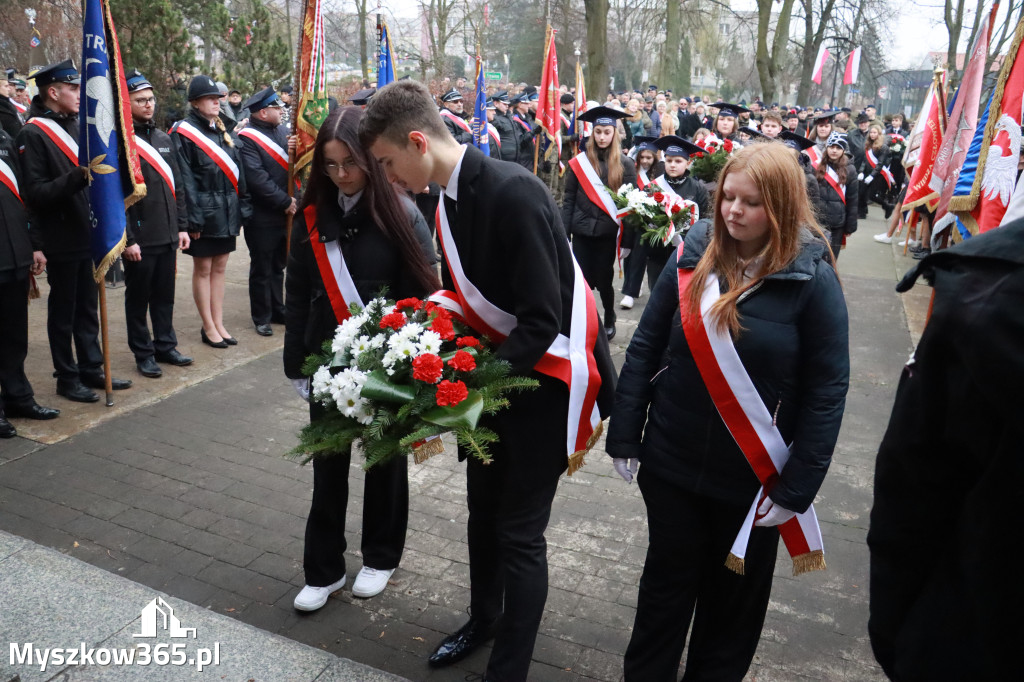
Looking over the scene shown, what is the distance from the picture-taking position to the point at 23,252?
210 inches

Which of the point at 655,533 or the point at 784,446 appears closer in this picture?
the point at 784,446

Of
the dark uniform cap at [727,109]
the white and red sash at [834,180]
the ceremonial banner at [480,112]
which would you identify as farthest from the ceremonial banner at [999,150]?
the ceremonial banner at [480,112]

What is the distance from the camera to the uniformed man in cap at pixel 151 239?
6414 mm

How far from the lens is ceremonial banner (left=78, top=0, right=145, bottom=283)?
5.34m

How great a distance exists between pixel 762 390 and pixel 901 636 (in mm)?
1081

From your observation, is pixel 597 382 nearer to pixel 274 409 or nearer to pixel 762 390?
pixel 762 390

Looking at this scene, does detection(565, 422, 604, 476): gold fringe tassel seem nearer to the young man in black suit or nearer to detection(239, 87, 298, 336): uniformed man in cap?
the young man in black suit

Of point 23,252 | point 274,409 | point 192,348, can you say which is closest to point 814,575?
point 274,409

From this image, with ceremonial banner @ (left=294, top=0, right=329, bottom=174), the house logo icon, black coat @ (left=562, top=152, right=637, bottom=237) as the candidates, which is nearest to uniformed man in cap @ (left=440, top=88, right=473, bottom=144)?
black coat @ (left=562, top=152, right=637, bottom=237)

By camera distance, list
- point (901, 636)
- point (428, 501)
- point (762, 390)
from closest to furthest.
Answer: point (901, 636), point (762, 390), point (428, 501)

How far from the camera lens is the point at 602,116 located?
26.7 ft

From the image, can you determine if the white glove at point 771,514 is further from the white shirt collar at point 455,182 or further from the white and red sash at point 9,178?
the white and red sash at point 9,178

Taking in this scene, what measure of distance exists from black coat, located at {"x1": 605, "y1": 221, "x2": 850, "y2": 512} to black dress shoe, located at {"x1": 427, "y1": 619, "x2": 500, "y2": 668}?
1.06 meters

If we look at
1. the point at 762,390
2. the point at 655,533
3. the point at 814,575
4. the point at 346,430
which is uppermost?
the point at 762,390
